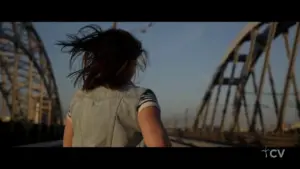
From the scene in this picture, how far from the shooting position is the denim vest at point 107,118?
1.54m

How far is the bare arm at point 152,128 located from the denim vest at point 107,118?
0.23 ft

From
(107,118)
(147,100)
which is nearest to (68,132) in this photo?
(107,118)

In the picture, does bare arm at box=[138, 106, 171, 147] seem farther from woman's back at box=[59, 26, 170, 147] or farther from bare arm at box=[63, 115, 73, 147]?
bare arm at box=[63, 115, 73, 147]

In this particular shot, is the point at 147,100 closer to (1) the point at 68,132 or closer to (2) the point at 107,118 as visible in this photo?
(2) the point at 107,118

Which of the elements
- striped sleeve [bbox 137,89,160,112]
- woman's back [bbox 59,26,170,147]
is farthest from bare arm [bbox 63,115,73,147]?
striped sleeve [bbox 137,89,160,112]

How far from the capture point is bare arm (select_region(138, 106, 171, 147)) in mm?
1420

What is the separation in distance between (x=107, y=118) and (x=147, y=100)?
190 millimetres

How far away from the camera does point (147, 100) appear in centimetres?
147

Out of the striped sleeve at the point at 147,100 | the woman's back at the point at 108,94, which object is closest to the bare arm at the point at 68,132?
the woman's back at the point at 108,94
